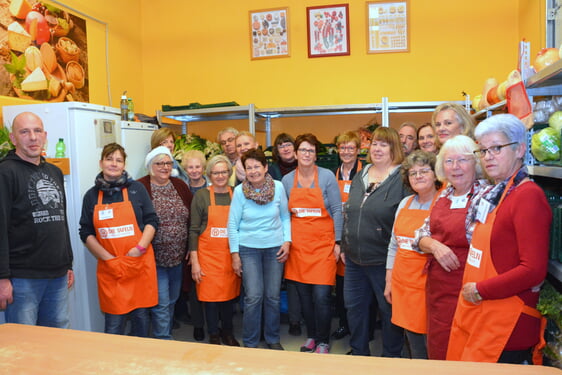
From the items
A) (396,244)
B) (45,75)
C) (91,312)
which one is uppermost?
(45,75)

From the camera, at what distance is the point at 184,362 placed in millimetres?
1021

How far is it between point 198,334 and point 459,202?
249cm

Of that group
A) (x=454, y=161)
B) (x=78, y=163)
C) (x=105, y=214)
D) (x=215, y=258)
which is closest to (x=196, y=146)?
(x=78, y=163)

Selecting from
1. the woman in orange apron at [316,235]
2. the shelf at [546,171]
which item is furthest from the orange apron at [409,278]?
the woman in orange apron at [316,235]

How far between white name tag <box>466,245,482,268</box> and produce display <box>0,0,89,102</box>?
3724 mm

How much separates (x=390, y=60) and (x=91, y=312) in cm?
412

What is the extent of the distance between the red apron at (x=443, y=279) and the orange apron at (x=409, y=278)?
0.61 feet

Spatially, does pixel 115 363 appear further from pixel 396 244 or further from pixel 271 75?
pixel 271 75

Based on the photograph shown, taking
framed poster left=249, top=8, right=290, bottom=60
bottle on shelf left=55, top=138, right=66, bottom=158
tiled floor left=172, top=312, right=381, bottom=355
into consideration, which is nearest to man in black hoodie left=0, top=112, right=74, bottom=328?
bottle on shelf left=55, top=138, right=66, bottom=158

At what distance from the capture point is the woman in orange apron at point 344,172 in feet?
11.1

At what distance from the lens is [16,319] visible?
7.91ft

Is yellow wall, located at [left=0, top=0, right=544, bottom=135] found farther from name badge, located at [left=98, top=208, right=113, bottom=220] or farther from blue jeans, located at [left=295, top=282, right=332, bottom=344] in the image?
blue jeans, located at [left=295, top=282, right=332, bottom=344]

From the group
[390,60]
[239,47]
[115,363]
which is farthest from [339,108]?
[115,363]

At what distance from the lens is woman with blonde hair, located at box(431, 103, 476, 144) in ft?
8.01
